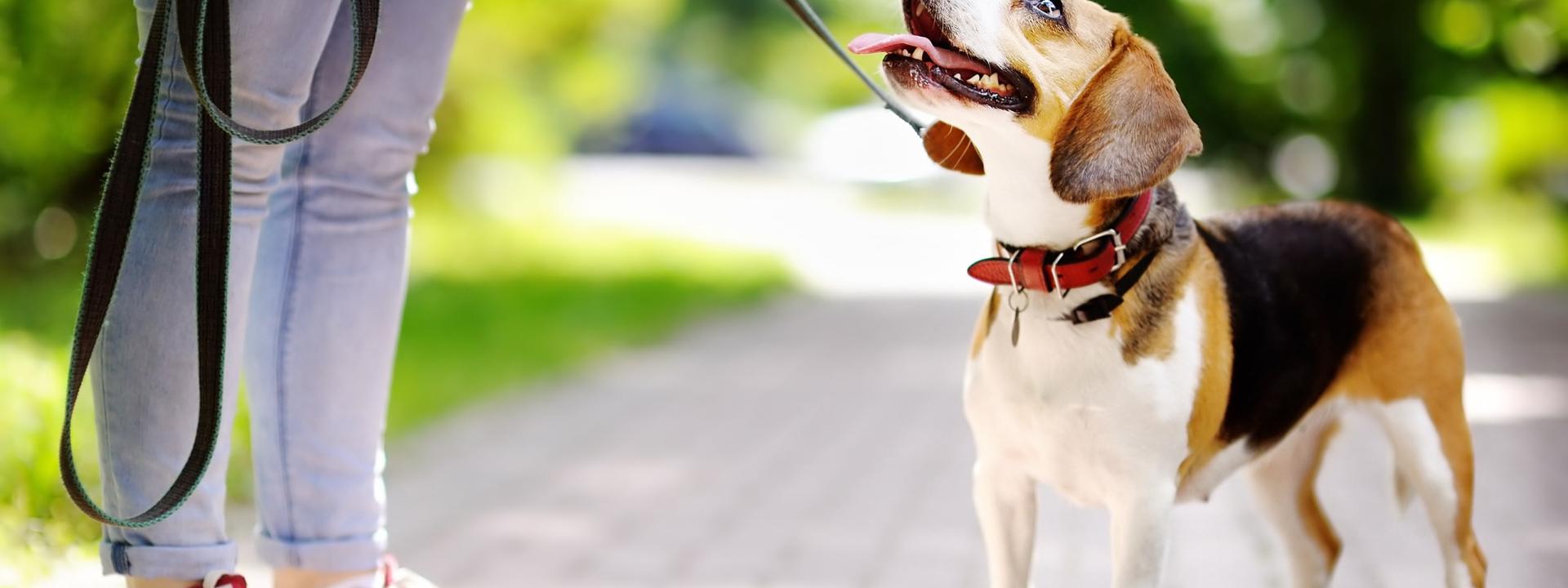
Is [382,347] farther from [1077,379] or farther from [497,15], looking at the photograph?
[497,15]

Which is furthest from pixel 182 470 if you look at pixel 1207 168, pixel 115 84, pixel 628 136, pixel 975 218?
pixel 628 136

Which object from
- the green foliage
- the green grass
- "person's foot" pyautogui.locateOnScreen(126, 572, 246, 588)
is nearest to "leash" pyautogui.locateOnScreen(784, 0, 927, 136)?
"person's foot" pyautogui.locateOnScreen(126, 572, 246, 588)

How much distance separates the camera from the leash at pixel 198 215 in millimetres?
2646

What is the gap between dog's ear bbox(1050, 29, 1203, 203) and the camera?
2949mm

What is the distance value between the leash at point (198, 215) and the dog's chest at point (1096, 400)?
144 cm

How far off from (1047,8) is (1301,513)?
1660mm

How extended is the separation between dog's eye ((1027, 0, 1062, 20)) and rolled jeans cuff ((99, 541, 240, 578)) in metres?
1.84

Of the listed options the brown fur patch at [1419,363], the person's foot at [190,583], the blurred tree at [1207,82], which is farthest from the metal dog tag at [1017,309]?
the blurred tree at [1207,82]

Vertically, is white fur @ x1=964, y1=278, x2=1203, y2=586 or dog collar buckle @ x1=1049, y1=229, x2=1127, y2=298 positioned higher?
dog collar buckle @ x1=1049, y1=229, x2=1127, y2=298

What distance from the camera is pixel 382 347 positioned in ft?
10.9

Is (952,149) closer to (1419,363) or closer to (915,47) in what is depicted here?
(915,47)

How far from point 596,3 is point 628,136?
80.3 ft

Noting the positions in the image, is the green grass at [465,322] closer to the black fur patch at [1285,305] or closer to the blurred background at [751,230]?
the blurred background at [751,230]

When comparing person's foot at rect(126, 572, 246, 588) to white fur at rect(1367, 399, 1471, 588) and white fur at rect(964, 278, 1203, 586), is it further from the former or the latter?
white fur at rect(1367, 399, 1471, 588)
